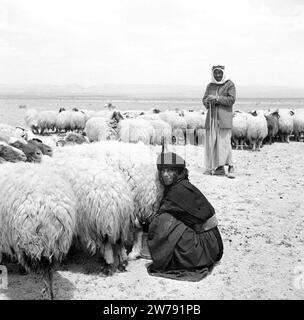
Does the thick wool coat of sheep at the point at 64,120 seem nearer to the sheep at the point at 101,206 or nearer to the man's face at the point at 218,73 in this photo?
the man's face at the point at 218,73

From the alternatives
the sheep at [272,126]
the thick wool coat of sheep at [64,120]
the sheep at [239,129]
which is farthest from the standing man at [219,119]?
the thick wool coat of sheep at [64,120]

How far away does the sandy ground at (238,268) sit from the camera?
14.6ft

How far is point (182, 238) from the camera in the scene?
A: 191 inches

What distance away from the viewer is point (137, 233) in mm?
5398

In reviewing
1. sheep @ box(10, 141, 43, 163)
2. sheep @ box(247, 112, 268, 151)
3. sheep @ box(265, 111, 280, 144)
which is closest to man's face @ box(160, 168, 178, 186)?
sheep @ box(10, 141, 43, 163)

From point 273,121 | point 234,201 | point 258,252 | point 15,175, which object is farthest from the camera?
point 273,121

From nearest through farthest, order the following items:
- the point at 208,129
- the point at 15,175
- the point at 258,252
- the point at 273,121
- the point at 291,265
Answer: the point at 15,175 < the point at 291,265 < the point at 258,252 < the point at 208,129 < the point at 273,121

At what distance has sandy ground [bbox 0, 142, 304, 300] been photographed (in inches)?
175

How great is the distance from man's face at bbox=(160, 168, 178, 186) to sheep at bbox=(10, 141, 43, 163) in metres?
1.64

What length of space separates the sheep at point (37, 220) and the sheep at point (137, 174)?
1116 mm

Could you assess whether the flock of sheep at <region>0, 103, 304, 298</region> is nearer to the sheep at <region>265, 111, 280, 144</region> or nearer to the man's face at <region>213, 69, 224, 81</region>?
the man's face at <region>213, 69, 224, 81</region>
